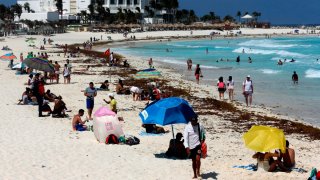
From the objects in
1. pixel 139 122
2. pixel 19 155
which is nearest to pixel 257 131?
pixel 19 155

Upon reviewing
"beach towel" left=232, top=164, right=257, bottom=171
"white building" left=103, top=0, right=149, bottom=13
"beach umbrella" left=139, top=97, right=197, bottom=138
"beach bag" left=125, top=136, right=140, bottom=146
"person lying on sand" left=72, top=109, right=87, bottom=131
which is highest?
"white building" left=103, top=0, right=149, bottom=13

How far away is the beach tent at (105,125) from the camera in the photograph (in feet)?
46.3

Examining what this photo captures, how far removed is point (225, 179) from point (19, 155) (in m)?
→ 5.18

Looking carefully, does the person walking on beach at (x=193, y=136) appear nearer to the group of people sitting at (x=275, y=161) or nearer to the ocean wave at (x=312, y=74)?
the group of people sitting at (x=275, y=161)

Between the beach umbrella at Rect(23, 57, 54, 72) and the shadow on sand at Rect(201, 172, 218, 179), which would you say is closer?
the shadow on sand at Rect(201, 172, 218, 179)

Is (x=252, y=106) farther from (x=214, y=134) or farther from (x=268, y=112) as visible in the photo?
(x=214, y=134)

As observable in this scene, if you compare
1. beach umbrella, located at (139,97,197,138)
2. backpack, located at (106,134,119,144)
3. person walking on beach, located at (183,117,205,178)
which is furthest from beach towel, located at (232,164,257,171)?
backpack, located at (106,134,119,144)

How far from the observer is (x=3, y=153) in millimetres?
12891

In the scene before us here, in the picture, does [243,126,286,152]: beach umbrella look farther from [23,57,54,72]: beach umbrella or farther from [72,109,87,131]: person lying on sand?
[23,57,54,72]: beach umbrella

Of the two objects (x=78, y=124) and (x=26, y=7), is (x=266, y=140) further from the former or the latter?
(x=26, y=7)

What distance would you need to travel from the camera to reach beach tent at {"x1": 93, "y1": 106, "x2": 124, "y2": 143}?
14102mm

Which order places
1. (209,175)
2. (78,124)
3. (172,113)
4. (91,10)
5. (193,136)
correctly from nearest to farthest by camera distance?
(193,136)
(209,175)
(172,113)
(78,124)
(91,10)

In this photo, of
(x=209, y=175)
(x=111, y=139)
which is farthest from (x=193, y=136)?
(x=111, y=139)

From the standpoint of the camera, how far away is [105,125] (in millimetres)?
14109
